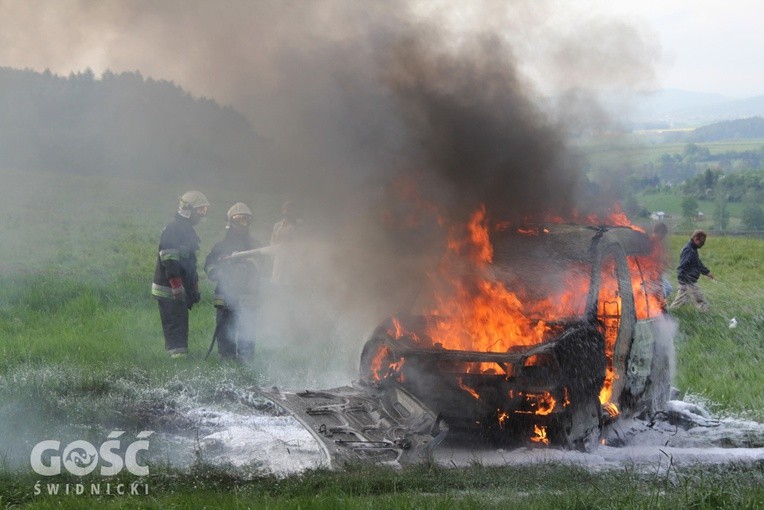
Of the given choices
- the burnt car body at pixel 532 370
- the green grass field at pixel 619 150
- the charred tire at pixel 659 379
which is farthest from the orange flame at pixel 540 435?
the green grass field at pixel 619 150

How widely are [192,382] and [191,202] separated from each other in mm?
2510

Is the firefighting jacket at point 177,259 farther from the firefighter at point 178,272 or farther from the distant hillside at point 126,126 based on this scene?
the distant hillside at point 126,126

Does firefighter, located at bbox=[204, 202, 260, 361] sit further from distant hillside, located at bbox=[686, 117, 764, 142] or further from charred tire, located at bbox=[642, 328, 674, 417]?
distant hillside, located at bbox=[686, 117, 764, 142]

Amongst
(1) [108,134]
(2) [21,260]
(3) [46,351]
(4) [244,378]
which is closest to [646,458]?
(4) [244,378]

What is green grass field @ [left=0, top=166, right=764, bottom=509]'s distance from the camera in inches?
Result: 208

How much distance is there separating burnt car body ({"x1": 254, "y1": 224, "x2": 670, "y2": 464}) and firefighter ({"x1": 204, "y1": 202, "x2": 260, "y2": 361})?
3525mm

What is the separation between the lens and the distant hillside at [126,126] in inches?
346

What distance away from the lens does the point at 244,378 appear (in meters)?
10.1

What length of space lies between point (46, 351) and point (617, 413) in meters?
6.95

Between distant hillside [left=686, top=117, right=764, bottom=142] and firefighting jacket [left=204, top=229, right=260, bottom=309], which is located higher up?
distant hillside [left=686, top=117, right=764, bottom=142]

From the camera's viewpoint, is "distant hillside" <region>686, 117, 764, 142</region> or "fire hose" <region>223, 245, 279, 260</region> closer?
"fire hose" <region>223, 245, 279, 260</region>

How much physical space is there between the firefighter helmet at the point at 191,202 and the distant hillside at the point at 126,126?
10.5 inches

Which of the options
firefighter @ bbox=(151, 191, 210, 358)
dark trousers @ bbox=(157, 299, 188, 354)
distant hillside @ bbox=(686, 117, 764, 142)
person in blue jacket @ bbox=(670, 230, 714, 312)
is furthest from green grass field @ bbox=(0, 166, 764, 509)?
distant hillside @ bbox=(686, 117, 764, 142)

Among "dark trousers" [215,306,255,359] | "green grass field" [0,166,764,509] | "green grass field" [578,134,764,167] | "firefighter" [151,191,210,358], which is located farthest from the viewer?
"dark trousers" [215,306,255,359]
